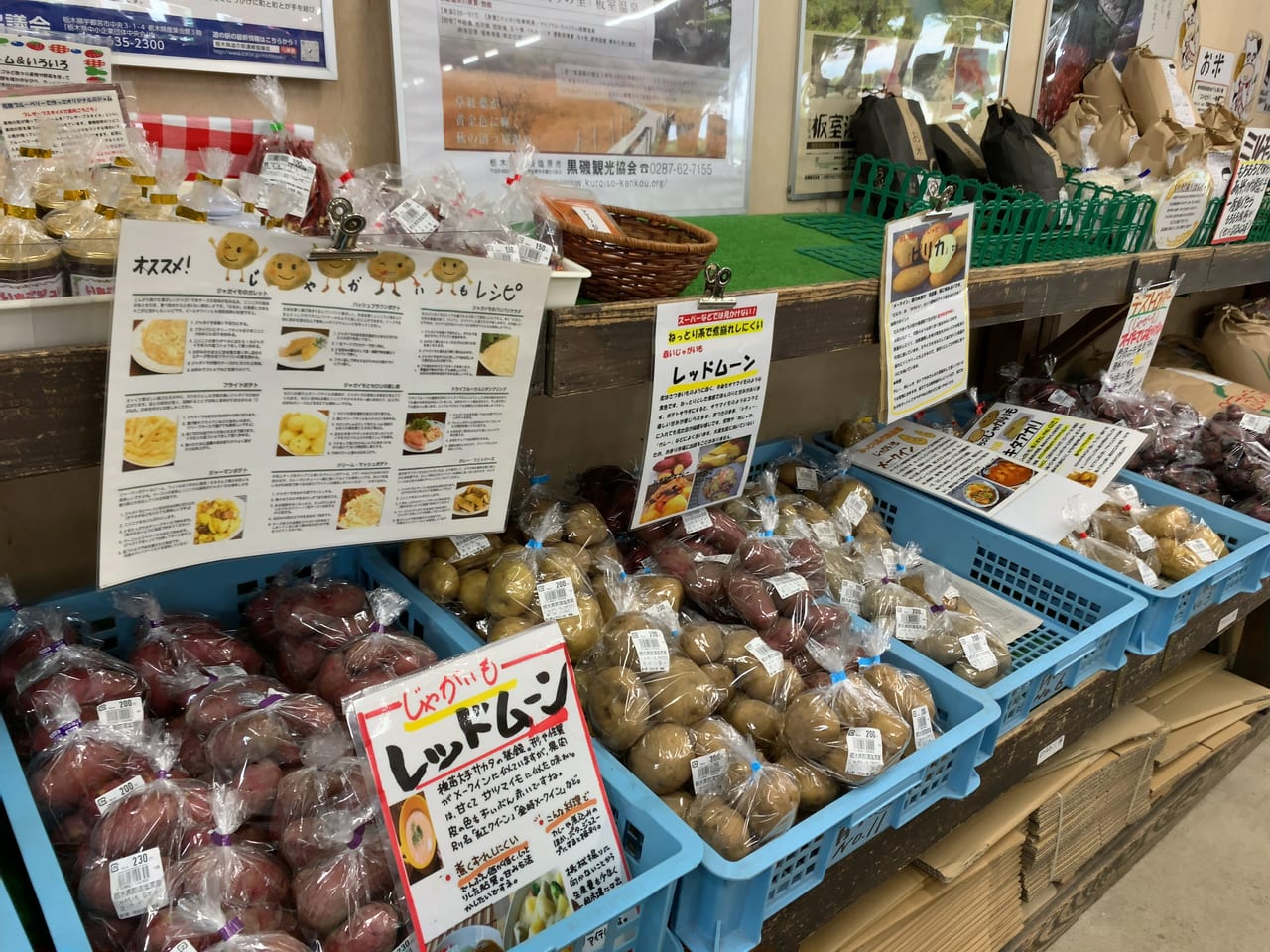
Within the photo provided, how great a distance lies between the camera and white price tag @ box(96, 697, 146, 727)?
→ 1.00m

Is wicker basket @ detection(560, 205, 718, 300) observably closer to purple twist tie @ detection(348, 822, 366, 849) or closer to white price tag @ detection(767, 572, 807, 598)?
white price tag @ detection(767, 572, 807, 598)

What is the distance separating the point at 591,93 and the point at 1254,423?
76.8 inches

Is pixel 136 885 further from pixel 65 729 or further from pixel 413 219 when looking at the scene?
pixel 413 219

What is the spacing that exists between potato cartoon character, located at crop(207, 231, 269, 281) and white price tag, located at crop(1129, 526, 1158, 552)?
5.55ft

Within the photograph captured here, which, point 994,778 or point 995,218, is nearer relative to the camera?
point 994,778

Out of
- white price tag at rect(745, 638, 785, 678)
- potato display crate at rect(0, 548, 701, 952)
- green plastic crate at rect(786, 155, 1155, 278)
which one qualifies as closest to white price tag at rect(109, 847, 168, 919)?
potato display crate at rect(0, 548, 701, 952)

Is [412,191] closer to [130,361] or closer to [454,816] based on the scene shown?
[130,361]

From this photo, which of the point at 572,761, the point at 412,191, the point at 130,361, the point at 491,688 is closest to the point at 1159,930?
the point at 572,761

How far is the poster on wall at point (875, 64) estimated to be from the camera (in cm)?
186

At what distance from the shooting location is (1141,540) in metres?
1.77

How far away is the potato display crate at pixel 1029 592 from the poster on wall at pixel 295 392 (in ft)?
2.65

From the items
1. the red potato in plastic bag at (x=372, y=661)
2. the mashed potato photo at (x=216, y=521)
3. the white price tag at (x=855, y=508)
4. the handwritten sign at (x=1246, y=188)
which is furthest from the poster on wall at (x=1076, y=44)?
the mashed potato photo at (x=216, y=521)

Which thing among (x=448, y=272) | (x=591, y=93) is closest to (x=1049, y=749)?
(x=448, y=272)

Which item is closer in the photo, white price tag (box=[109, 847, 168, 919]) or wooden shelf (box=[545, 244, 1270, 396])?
white price tag (box=[109, 847, 168, 919])
